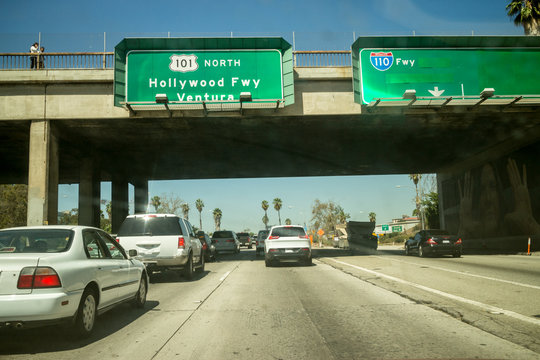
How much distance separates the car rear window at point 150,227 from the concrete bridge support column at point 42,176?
8364 millimetres

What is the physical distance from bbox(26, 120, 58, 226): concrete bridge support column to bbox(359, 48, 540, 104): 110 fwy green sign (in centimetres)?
1442

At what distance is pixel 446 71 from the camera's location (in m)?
19.3

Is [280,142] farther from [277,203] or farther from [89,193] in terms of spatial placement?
[277,203]

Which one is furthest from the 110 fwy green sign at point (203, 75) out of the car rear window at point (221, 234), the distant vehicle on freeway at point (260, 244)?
the car rear window at point (221, 234)

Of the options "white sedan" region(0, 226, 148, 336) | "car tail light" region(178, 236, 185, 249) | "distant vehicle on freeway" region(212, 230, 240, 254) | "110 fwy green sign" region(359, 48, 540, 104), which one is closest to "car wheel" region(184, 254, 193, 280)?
"car tail light" region(178, 236, 185, 249)

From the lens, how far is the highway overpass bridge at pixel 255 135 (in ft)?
64.6

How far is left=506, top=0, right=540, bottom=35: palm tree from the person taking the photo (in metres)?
28.5

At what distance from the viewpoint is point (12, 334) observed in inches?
242

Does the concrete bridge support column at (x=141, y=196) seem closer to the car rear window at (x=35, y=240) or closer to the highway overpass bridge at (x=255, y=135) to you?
the highway overpass bridge at (x=255, y=135)

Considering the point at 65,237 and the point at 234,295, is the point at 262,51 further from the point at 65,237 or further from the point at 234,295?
the point at 65,237

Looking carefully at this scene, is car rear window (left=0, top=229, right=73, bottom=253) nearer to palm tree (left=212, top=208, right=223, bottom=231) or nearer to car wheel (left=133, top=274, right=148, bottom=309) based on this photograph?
car wheel (left=133, top=274, right=148, bottom=309)

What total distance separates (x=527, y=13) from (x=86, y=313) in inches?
1269

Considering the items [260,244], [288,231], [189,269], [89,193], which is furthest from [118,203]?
[189,269]

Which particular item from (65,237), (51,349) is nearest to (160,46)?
(65,237)
